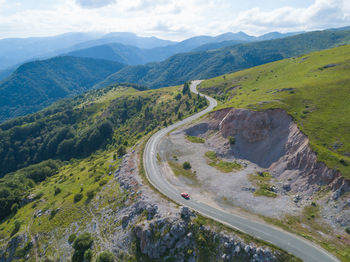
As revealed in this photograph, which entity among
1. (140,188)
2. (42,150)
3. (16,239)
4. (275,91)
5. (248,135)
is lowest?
(42,150)

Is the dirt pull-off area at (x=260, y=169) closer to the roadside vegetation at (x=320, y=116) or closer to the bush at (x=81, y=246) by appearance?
the roadside vegetation at (x=320, y=116)

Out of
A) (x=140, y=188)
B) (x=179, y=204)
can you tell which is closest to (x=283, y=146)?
(x=179, y=204)

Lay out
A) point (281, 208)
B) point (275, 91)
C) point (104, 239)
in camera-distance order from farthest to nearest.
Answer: point (275, 91)
point (104, 239)
point (281, 208)

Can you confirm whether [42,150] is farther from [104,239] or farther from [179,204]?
[179,204]

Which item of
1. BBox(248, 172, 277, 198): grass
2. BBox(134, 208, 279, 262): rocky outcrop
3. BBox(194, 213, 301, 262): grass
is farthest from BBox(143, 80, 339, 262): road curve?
BBox(248, 172, 277, 198): grass

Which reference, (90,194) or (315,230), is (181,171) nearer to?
(90,194)

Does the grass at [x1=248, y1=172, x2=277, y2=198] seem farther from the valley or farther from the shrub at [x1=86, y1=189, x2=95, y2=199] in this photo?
the shrub at [x1=86, y1=189, x2=95, y2=199]

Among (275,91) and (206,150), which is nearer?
(206,150)
